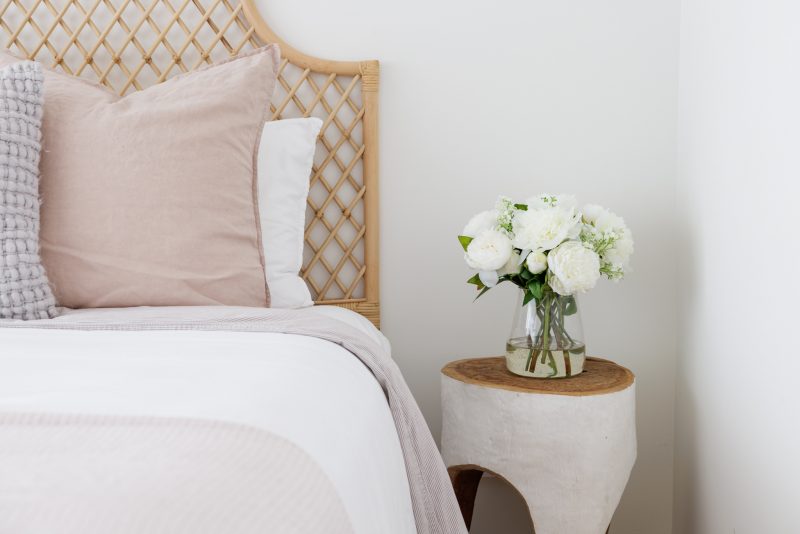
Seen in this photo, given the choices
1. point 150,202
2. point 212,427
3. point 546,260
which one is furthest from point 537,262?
point 212,427

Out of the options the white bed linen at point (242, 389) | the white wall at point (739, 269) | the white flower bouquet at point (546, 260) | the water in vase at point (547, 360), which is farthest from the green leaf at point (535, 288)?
the white bed linen at point (242, 389)

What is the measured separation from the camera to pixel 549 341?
153 centimetres

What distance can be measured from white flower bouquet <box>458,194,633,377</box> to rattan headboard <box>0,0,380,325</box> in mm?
414

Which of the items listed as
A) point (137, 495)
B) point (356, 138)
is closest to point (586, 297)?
point (356, 138)

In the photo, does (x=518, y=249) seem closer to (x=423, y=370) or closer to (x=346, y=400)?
(x=423, y=370)

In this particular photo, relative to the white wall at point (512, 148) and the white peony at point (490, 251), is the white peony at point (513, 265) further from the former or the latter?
the white wall at point (512, 148)

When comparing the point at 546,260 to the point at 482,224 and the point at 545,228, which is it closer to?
the point at 545,228

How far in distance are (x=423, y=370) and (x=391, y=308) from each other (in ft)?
0.59

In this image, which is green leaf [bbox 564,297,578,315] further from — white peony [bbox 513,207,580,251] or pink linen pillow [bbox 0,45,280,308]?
pink linen pillow [bbox 0,45,280,308]

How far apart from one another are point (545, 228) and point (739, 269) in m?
0.35

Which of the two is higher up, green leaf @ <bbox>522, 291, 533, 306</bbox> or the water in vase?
green leaf @ <bbox>522, 291, 533, 306</bbox>

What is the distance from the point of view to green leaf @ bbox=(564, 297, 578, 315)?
153cm

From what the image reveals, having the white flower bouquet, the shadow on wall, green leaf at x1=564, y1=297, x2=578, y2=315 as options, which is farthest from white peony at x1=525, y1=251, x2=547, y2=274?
the shadow on wall

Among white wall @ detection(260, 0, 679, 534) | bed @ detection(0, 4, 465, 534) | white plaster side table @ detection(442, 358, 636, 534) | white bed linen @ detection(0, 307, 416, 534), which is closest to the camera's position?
bed @ detection(0, 4, 465, 534)
